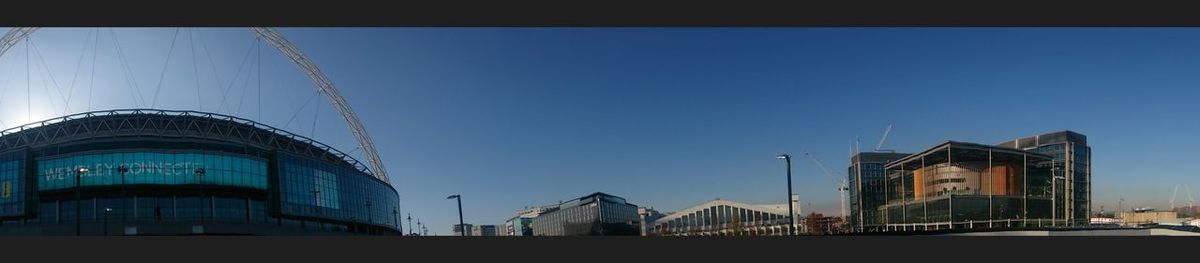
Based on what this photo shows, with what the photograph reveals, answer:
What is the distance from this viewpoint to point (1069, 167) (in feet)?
192

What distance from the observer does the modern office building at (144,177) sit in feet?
189

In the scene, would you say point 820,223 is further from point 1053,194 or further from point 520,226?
point 520,226

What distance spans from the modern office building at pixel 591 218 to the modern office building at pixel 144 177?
82.1 feet

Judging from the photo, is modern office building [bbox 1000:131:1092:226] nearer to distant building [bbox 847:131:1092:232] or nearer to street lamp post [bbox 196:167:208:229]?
distant building [bbox 847:131:1092:232]

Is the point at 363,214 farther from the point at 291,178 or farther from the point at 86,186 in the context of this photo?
the point at 86,186

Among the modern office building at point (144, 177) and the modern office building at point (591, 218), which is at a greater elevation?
the modern office building at point (144, 177)

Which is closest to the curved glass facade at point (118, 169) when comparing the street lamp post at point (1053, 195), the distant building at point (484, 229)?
the distant building at point (484, 229)

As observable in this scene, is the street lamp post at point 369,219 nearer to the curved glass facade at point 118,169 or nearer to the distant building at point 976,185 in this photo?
the curved glass facade at point 118,169

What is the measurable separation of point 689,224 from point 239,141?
44898 mm

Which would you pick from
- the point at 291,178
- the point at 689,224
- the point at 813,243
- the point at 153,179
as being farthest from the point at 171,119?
the point at 813,243

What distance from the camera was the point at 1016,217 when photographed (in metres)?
67.1

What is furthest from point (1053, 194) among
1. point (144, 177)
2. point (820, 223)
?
point (144, 177)

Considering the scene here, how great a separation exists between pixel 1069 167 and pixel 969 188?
352 inches

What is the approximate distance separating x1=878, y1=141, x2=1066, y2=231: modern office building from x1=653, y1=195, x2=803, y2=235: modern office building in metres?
10.7
